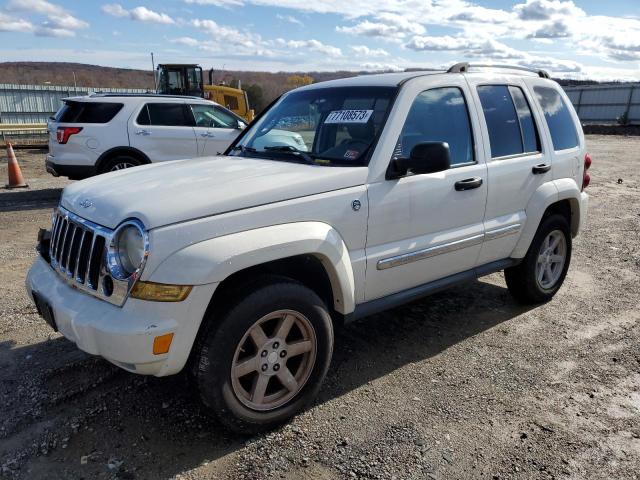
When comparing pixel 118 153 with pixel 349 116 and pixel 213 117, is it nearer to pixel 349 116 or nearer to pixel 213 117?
pixel 213 117

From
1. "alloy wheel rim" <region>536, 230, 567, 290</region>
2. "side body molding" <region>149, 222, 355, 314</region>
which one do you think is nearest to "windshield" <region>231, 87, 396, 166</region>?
"side body molding" <region>149, 222, 355, 314</region>

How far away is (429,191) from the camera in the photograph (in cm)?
356

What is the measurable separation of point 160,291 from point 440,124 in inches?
90.6

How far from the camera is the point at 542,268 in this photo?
490 centimetres

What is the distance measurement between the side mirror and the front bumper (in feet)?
4.69

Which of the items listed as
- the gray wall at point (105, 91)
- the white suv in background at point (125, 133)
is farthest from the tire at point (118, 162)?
the gray wall at point (105, 91)

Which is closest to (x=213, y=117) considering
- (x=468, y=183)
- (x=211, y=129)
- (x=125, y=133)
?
(x=211, y=129)

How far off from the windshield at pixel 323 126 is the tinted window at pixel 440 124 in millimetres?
210

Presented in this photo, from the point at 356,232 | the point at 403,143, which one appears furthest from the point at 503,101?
the point at 356,232

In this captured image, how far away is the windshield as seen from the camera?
3501mm

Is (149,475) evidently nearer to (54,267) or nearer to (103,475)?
(103,475)

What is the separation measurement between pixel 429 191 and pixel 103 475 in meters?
2.52

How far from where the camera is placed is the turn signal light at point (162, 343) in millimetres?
2543

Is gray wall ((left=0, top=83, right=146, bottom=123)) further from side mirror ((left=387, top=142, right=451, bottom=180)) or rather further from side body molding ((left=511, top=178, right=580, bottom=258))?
side mirror ((left=387, top=142, right=451, bottom=180))
